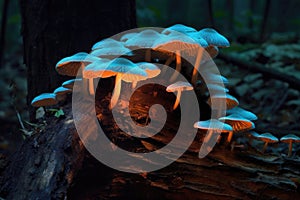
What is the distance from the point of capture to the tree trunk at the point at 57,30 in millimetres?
3242

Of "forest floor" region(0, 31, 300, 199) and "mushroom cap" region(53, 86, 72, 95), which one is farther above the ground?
"mushroom cap" region(53, 86, 72, 95)

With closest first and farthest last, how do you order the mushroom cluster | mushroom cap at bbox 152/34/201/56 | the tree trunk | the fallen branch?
the mushroom cluster, mushroom cap at bbox 152/34/201/56, the tree trunk, the fallen branch

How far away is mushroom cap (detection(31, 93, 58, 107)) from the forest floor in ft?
0.73

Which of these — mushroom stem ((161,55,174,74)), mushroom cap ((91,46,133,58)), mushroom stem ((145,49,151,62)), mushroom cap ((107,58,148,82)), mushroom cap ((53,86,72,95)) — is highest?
mushroom cap ((91,46,133,58))

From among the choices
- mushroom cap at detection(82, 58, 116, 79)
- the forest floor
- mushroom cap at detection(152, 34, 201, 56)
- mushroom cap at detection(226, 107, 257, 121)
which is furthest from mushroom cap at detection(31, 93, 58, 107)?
mushroom cap at detection(226, 107, 257, 121)

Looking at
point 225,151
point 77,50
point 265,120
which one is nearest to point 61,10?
point 77,50

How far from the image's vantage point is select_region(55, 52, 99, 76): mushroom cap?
246cm

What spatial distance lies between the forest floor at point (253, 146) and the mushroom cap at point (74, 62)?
0.58 m

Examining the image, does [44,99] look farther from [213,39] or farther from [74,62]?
[213,39]

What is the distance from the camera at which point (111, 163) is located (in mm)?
2334

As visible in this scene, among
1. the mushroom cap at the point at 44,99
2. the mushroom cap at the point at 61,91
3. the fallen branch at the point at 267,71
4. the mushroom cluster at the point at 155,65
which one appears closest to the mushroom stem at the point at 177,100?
the mushroom cluster at the point at 155,65

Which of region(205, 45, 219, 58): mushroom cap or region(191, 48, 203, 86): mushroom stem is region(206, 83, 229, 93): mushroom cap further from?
region(205, 45, 219, 58): mushroom cap

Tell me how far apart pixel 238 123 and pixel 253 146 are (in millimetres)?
1352

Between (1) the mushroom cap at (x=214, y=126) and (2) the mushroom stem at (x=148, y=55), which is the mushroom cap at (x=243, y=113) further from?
(2) the mushroom stem at (x=148, y=55)
